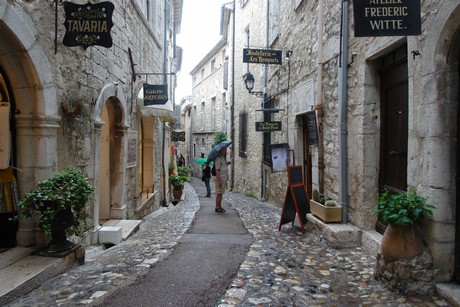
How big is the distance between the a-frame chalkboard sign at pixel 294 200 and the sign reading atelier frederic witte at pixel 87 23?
10.5 feet

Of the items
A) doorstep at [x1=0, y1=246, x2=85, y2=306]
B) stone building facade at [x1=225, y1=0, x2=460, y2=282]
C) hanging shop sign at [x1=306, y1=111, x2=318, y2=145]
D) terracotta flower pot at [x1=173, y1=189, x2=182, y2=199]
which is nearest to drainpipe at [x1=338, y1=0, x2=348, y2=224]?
stone building facade at [x1=225, y1=0, x2=460, y2=282]

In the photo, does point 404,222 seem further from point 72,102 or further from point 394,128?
point 72,102

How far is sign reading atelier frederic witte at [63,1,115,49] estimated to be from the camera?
13.0 ft

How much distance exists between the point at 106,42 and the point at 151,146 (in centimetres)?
588

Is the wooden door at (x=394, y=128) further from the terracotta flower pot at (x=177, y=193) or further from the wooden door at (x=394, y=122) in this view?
the terracotta flower pot at (x=177, y=193)

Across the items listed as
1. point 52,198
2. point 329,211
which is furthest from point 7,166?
point 329,211

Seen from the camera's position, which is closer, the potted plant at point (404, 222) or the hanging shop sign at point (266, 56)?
the potted plant at point (404, 222)

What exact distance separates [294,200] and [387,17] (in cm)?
312

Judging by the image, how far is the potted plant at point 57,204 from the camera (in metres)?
3.36

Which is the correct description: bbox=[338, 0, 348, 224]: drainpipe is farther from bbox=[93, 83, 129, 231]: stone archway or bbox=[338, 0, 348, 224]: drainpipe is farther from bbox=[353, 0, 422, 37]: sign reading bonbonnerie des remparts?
bbox=[93, 83, 129, 231]: stone archway

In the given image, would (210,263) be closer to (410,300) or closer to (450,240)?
(410,300)

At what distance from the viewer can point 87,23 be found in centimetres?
402

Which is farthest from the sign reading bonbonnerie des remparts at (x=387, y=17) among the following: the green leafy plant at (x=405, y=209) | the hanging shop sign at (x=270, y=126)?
the hanging shop sign at (x=270, y=126)

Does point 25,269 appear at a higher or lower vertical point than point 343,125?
lower
